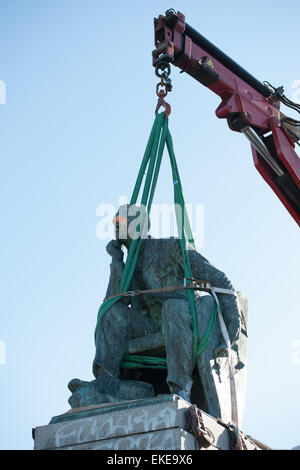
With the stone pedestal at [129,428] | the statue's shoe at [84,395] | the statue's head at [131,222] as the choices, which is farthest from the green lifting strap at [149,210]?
the stone pedestal at [129,428]

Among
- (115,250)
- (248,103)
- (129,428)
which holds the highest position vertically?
(248,103)

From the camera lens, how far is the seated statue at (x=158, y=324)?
19.6 ft

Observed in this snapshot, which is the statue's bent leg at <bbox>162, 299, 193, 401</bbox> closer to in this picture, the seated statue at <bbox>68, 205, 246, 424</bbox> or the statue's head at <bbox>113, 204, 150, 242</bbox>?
the seated statue at <bbox>68, 205, 246, 424</bbox>

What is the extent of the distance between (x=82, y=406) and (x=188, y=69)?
384 cm

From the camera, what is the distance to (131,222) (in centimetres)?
691

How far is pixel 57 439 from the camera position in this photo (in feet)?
→ 18.0

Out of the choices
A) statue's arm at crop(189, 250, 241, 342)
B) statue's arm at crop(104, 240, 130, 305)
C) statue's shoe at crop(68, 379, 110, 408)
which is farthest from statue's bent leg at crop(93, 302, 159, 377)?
statue's arm at crop(189, 250, 241, 342)

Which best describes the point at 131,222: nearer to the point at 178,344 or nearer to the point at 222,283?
the point at 222,283

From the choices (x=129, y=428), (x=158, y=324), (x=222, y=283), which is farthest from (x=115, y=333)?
(x=129, y=428)

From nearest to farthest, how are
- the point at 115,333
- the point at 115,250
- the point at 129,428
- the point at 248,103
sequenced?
1. the point at 129,428
2. the point at 115,333
3. the point at 115,250
4. the point at 248,103

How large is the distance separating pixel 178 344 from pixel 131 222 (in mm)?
1341

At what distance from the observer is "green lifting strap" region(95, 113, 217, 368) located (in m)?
6.39
